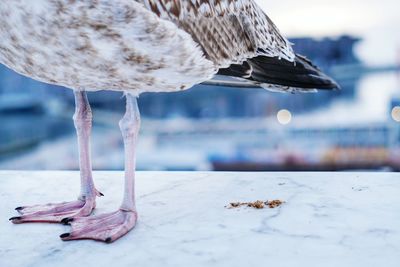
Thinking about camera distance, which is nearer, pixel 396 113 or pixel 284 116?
pixel 396 113

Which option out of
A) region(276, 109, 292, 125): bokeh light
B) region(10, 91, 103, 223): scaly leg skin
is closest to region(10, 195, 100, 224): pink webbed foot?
region(10, 91, 103, 223): scaly leg skin

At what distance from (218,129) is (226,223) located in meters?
23.3

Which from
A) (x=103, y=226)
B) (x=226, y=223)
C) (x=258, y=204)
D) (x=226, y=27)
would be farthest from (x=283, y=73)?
(x=103, y=226)

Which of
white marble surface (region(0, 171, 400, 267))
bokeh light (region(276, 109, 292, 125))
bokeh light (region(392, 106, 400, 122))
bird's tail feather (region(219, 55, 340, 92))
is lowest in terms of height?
white marble surface (region(0, 171, 400, 267))

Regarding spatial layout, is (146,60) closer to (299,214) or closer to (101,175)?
(299,214)

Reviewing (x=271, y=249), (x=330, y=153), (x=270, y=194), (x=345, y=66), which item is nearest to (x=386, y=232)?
(x=271, y=249)

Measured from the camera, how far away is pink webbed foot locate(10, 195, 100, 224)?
5.66 ft

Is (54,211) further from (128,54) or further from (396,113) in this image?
(396,113)

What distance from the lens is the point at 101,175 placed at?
2.36 m

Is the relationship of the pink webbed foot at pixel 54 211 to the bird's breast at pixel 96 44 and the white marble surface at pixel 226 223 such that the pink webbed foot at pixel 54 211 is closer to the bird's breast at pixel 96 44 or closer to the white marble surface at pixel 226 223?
the white marble surface at pixel 226 223

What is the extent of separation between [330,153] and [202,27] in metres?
17.3

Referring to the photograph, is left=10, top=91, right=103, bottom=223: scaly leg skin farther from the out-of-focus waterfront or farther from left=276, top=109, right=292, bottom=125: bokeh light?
left=276, top=109, right=292, bottom=125: bokeh light

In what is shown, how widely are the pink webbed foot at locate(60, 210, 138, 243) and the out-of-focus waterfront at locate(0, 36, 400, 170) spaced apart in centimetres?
1279

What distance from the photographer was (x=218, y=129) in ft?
81.9
